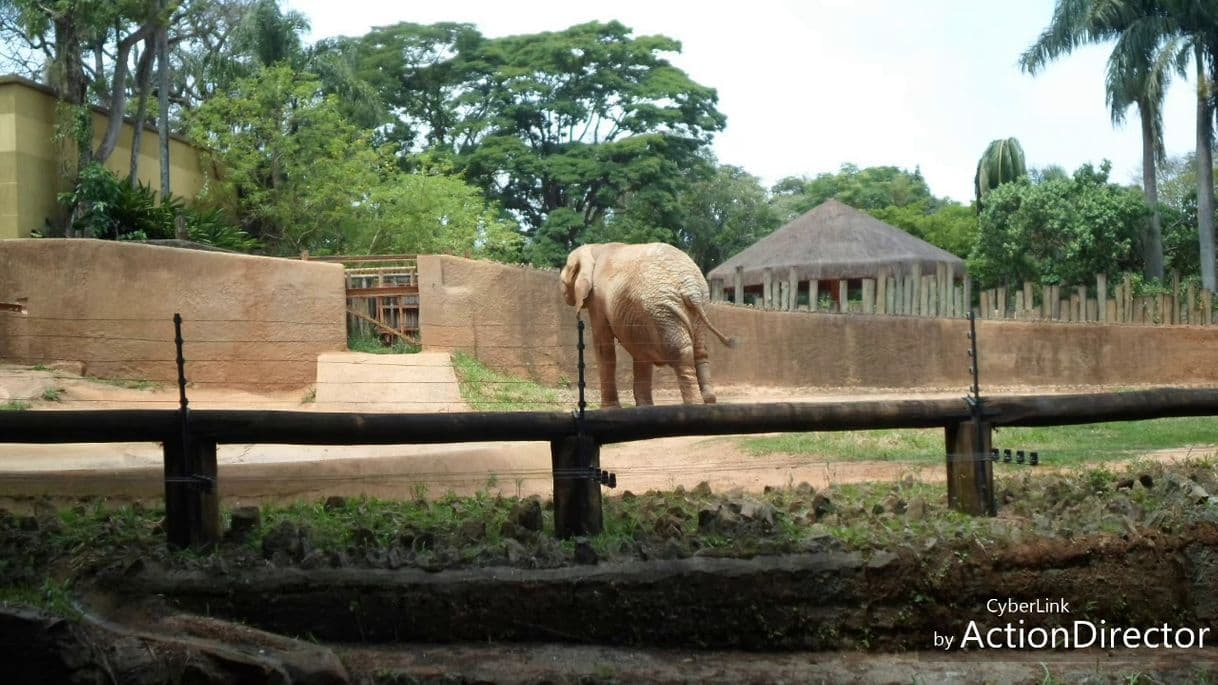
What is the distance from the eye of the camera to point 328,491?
7395mm

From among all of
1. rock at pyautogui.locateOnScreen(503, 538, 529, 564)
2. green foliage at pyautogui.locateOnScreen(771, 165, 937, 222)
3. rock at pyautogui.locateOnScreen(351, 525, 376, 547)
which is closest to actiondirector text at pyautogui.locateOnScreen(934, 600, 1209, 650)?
rock at pyautogui.locateOnScreen(503, 538, 529, 564)

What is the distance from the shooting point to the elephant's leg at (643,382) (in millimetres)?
13070

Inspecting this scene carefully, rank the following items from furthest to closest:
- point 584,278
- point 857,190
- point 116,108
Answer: point 857,190 → point 116,108 → point 584,278

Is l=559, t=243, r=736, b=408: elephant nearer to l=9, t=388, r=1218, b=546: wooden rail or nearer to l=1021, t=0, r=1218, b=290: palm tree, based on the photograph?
l=9, t=388, r=1218, b=546: wooden rail

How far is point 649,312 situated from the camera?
42.7 feet

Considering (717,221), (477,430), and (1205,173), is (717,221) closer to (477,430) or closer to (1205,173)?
(1205,173)

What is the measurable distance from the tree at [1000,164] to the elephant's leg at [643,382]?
26.2m

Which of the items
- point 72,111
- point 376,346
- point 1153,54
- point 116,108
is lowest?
point 376,346

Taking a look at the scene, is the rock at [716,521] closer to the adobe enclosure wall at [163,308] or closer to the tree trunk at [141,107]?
the adobe enclosure wall at [163,308]

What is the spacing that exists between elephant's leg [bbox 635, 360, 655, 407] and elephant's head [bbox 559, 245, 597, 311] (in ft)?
3.00

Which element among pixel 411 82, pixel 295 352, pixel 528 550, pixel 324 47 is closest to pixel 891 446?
pixel 528 550

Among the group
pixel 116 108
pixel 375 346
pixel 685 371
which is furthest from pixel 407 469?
pixel 116 108

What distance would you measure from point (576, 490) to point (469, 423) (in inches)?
24.1

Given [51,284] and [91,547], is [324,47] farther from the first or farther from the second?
[91,547]
